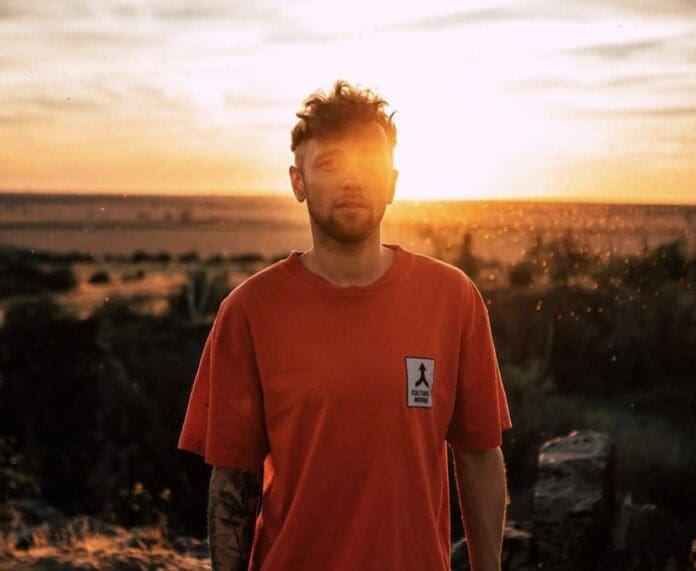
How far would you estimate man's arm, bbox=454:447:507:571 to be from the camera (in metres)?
2.69

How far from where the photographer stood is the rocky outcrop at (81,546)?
5.48 m

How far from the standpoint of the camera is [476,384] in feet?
8.63

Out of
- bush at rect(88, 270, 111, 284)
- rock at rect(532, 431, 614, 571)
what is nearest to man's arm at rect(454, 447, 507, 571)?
rock at rect(532, 431, 614, 571)

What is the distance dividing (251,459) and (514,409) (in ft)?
38.6

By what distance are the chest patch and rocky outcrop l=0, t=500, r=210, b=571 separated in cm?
341

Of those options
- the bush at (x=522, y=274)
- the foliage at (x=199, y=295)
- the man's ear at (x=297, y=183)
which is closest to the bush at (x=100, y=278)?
the foliage at (x=199, y=295)

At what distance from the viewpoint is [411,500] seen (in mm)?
2465

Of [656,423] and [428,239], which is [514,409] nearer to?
[656,423]

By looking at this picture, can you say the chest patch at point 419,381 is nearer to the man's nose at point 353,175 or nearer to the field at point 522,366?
the man's nose at point 353,175

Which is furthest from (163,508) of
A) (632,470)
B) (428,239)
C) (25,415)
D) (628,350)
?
(428,239)

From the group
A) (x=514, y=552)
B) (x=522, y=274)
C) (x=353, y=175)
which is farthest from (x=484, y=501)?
(x=522, y=274)

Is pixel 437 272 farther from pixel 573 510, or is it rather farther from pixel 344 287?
pixel 573 510

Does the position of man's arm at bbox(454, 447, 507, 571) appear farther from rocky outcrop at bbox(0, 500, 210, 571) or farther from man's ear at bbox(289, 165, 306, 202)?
rocky outcrop at bbox(0, 500, 210, 571)

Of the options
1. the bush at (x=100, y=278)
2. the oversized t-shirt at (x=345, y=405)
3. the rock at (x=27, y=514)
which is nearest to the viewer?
the oversized t-shirt at (x=345, y=405)
